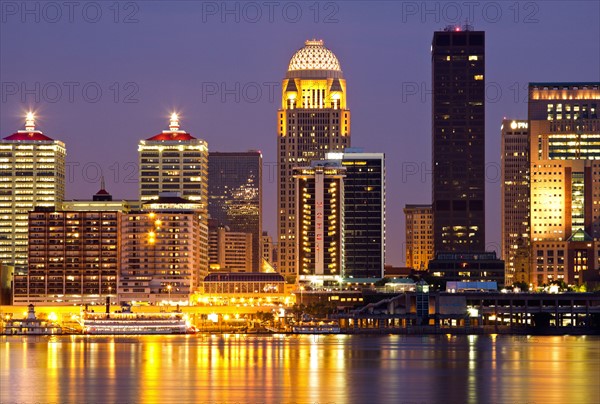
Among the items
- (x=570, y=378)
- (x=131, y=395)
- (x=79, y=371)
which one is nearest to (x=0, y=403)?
(x=131, y=395)

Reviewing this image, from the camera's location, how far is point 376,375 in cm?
15675

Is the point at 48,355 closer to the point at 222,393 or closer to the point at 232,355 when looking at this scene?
the point at 232,355

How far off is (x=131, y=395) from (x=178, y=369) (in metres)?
32.9

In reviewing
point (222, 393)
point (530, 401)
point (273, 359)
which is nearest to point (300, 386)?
point (222, 393)

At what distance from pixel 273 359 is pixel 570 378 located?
145 ft

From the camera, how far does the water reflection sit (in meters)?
130

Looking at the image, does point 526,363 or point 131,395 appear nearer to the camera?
point 131,395

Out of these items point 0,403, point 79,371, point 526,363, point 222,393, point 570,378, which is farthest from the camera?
point 526,363

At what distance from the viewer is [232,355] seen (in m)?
195

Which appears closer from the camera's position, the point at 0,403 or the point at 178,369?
the point at 0,403

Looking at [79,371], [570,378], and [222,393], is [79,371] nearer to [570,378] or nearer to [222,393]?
[222,393]

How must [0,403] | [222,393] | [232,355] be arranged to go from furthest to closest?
[232,355] → [222,393] → [0,403]

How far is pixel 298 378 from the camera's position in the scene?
150 metres

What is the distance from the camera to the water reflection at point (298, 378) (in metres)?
130
